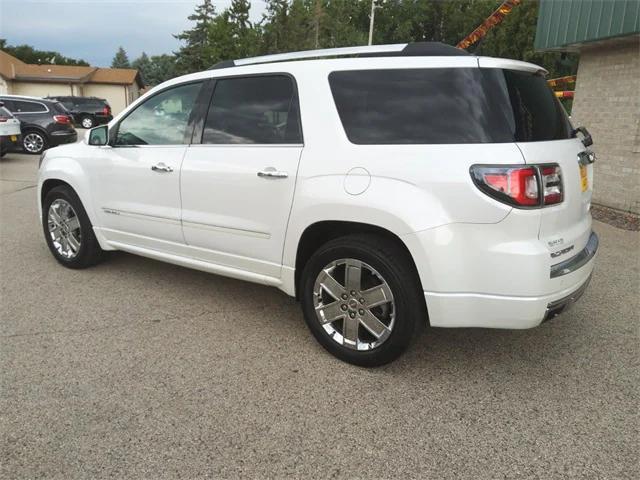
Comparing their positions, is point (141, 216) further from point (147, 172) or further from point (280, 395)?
point (280, 395)

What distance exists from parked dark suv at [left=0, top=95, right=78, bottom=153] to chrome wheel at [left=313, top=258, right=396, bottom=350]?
14.8 m

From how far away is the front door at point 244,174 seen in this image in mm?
3363

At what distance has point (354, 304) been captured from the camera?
316 centimetres

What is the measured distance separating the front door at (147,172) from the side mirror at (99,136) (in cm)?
6

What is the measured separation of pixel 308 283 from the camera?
3312 millimetres

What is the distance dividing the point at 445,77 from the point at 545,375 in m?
1.91

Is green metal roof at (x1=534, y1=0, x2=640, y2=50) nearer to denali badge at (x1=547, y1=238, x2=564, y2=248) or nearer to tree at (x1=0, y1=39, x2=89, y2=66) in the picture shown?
denali badge at (x1=547, y1=238, x2=564, y2=248)

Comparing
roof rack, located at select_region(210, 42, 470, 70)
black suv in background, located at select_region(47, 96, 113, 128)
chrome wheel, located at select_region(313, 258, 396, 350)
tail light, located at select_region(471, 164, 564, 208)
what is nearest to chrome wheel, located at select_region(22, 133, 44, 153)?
roof rack, located at select_region(210, 42, 470, 70)

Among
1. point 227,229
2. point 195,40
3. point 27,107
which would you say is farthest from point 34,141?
point 195,40

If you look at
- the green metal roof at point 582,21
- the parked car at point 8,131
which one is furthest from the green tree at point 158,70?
the green metal roof at point 582,21

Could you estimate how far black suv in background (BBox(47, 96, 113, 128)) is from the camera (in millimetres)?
30656

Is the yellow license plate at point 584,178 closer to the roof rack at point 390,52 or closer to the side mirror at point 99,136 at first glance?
the roof rack at point 390,52

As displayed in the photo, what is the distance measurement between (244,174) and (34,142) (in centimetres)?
1457

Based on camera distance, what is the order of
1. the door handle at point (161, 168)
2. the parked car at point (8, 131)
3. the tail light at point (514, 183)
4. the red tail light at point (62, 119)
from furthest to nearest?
1. the red tail light at point (62, 119)
2. the parked car at point (8, 131)
3. the door handle at point (161, 168)
4. the tail light at point (514, 183)
